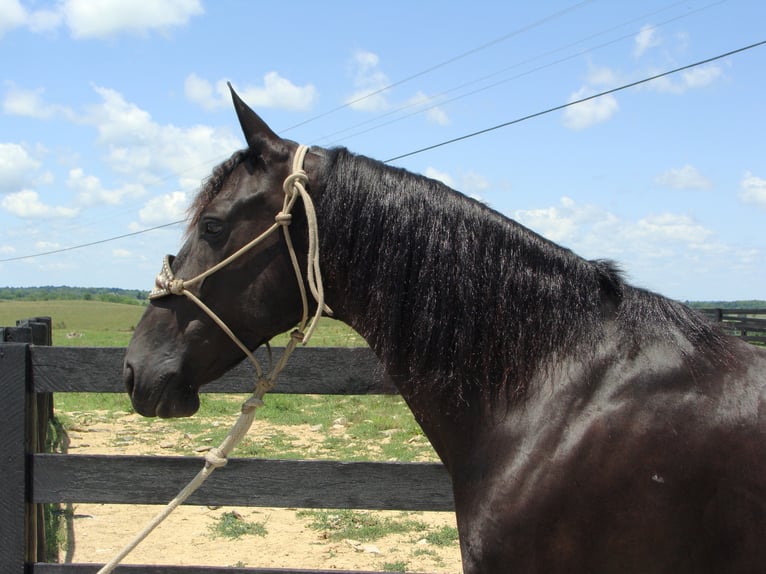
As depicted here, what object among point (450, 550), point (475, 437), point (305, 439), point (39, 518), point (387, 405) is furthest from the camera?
point (387, 405)

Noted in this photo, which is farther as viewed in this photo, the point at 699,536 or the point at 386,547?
the point at 386,547

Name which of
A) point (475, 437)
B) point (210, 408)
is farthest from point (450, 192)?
point (210, 408)

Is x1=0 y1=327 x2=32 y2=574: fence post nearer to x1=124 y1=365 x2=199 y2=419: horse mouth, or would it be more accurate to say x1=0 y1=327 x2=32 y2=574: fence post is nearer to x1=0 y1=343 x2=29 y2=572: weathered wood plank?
x1=0 y1=343 x2=29 y2=572: weathered wood plank

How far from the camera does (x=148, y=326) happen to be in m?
2.30

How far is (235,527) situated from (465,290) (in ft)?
14.7

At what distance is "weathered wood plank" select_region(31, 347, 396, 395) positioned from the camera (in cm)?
349

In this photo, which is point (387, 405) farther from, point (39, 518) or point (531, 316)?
point (531, 316)

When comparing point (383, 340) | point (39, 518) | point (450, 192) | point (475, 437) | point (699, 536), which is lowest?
point (39, 518)

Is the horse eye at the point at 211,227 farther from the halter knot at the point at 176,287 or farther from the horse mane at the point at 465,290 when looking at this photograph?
the horse mane at the point at 465,290

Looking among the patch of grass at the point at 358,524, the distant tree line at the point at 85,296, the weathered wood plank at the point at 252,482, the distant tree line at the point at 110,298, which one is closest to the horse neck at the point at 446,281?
the weathered wood plank at the point at 252,482

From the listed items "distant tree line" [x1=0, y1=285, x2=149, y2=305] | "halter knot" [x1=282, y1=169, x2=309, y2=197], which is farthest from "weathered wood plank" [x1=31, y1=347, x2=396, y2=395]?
"distant tree line" [x1=0, y1=285, x2=149, y2=305]

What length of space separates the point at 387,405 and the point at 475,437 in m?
9.42

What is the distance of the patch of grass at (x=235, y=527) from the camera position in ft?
18.5

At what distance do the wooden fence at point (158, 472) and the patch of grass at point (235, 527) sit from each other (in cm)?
215
